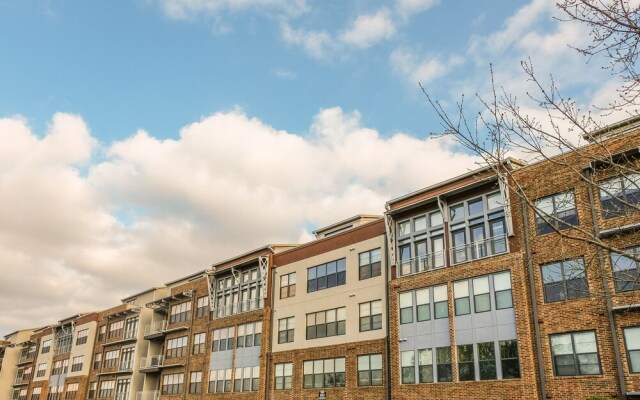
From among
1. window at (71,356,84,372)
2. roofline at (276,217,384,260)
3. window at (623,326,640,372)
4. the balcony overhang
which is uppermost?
roofline at (276,217,384,260)

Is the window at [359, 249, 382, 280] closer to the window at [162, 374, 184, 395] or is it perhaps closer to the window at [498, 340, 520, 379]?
the window at [498, 340, 520, 379]

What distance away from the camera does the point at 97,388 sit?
66.2 m

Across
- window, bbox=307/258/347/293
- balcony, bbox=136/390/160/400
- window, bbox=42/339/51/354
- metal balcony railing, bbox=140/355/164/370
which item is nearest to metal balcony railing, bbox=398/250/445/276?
window, bbox=307/258/347/293

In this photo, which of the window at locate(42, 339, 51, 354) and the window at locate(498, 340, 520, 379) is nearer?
the window at locate(498, 340, 520, 379)

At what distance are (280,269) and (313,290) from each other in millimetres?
4456

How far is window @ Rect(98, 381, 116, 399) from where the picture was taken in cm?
6353

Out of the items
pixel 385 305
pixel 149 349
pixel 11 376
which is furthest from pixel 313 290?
pixel 11 376

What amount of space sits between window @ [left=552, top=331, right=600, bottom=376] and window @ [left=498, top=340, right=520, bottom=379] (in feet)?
6.00

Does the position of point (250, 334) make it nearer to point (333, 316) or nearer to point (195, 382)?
point (195, 382)

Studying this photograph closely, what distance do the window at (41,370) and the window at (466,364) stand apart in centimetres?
7028

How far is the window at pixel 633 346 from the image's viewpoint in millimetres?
23344

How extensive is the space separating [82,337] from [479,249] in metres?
59.5

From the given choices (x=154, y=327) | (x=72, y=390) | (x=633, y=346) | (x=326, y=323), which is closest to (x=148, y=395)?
(x=154, y=327)

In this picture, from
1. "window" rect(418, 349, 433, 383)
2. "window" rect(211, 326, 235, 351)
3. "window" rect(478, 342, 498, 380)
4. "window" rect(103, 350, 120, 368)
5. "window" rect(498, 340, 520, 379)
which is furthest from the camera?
"window" rect(103, 350, 120, 368)
